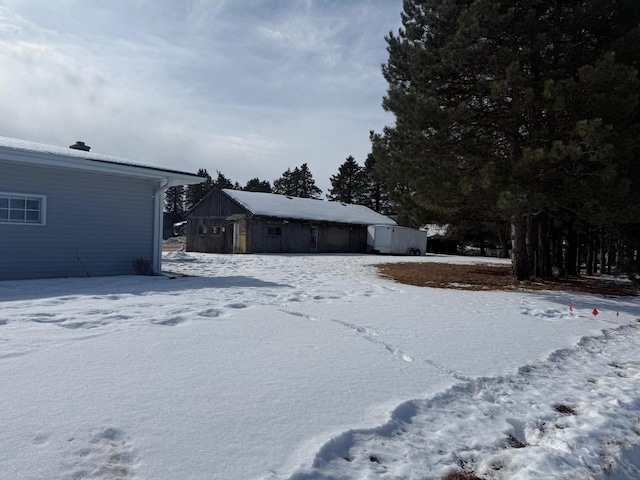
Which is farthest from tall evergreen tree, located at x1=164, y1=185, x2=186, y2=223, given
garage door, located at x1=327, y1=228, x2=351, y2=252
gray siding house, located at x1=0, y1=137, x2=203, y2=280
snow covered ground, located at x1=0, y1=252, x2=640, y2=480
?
snow covered ground, located at x1=0, y1=252, x2=640, y2=480

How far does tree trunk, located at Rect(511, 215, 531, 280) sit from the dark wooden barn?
16.0 metres

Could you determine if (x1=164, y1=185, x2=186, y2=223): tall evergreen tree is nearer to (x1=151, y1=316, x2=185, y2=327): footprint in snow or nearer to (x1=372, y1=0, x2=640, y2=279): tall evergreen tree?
(x1=372, y1=0, x2=640, y2=279): tall evergreen tree

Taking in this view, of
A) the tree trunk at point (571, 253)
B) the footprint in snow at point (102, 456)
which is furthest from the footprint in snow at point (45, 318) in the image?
the tree trunk at point (571, 253)

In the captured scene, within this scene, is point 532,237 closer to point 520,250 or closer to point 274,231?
point 520,250

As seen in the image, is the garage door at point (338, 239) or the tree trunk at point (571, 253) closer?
the tree trunk at point (571, 253)

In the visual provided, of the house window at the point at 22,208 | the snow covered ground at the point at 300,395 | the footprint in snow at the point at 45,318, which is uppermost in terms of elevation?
the house window at the point at 22,208

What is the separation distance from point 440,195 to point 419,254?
21283 millimetres

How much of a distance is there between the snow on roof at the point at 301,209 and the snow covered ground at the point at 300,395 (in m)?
20.8

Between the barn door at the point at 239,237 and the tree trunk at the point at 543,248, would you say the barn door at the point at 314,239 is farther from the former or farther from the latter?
the tree trunk at the point at 543,248

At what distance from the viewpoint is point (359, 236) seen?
3228cm

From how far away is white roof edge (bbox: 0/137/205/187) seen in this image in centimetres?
905

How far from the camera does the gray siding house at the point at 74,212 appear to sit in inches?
370

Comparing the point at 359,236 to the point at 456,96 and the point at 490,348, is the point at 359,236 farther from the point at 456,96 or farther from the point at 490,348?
the point at 490,348

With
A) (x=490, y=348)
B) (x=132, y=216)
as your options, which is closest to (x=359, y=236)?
(x=132, y=216)
